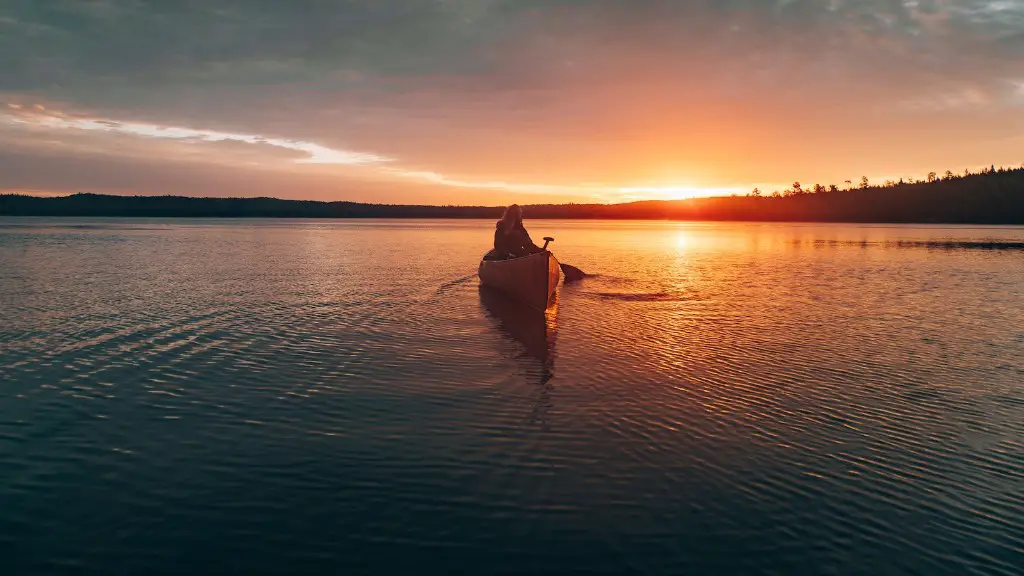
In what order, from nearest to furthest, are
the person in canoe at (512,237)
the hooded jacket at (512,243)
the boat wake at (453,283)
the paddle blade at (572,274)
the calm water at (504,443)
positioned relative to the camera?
the calm water at (504,443) < the person in canoe at (512,237) < the hooded jacket at (512,243) < the boat wake at (453,283) < the paddle blade at (572,274)

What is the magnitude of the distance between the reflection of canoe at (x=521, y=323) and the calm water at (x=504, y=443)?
21cm

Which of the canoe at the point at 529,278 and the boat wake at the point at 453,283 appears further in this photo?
the boat wake at the point at 453,283

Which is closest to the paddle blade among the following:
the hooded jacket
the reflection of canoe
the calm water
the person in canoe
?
the person in canoe

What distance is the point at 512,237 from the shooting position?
1085 inches

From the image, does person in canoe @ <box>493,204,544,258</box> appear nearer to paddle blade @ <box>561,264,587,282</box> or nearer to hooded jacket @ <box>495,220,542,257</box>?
hooded jacket @ <box>495,220,542,257</box>

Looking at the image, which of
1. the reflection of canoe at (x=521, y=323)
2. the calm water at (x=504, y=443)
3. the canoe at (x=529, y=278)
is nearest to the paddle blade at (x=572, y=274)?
the canoe at (x=529, y=278)

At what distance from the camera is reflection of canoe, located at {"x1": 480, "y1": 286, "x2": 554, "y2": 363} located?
650 inches

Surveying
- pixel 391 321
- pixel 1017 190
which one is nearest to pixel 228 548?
pixel 391 321

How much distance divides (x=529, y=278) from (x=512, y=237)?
4.67 metres

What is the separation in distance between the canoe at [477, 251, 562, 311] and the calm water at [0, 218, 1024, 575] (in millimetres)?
2439

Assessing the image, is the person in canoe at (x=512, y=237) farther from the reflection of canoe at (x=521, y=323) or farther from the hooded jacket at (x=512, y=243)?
the reflection of canoe at (x=521, y=323)

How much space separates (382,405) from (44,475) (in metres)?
5.01

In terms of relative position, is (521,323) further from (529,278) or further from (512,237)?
(512,237)

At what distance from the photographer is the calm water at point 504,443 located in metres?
6.28
